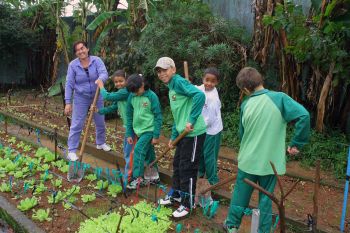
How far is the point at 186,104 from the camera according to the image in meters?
4.05

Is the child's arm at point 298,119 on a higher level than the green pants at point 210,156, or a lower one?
higher

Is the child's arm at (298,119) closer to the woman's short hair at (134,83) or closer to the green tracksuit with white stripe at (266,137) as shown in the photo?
the green tracksuit with white stripe at (266,137)

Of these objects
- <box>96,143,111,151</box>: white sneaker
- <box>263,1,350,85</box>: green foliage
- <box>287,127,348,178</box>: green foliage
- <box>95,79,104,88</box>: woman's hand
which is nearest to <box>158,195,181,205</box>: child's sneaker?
<box>95,79,104,88</box>: woman's hand

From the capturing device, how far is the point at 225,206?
4.51 meters

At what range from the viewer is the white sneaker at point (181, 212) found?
3980 mm

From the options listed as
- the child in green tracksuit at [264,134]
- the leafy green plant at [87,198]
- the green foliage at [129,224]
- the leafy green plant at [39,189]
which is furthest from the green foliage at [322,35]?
the leafy green plant at [39,189]

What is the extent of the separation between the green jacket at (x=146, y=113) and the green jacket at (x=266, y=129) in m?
1.56

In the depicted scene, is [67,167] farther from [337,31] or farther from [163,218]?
[337,31]

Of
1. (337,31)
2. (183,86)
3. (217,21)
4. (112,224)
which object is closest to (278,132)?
(183,86)

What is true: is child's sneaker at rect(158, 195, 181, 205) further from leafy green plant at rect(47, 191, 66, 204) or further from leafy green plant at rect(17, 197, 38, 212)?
leafy green plant at rect(17, 197, 38, 212)

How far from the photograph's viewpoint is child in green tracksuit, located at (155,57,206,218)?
394 cm

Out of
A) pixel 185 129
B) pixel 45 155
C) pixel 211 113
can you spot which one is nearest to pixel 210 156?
pixel 211 113

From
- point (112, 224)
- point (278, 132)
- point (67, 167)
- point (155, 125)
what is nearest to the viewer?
point (278, 132)

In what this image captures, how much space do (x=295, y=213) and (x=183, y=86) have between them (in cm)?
192
